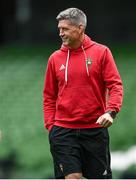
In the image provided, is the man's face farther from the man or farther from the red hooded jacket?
the red hooded jacket

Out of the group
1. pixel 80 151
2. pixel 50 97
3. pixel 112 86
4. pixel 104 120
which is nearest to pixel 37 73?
pixel 50 97

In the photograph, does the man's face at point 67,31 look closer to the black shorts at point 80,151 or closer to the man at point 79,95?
the man at point 79,95

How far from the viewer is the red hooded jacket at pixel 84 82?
305 inches

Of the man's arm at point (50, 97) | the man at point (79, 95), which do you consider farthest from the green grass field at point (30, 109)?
the man at point (79, 95)

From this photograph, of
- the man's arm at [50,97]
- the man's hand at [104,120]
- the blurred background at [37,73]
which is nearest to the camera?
the man's hand at [104,120]

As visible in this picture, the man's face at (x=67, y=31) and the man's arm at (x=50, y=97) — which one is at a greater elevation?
the man's face at (x=67, y=31)

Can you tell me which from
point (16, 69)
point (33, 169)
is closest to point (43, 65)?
point (16, 69)

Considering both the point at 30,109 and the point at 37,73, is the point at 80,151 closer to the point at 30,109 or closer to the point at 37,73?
the point at 30,109

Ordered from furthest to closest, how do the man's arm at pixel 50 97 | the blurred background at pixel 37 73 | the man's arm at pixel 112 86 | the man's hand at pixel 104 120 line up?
1. the blurred background at pixel 37 73
2. the man's arm at pixel 50 97
3. the man's arm at pixel 112 86
4. the man's hand at pixel 104 120

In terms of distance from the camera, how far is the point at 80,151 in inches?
309

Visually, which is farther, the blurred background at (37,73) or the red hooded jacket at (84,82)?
the blurred background at (37,73)

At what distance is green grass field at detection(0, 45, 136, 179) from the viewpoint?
15.2 meters

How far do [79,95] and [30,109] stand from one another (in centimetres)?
1062

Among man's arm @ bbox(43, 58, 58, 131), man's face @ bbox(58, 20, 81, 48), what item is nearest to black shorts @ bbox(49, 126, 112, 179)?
man's arm @ bbox(43, 58, 58, 131)
